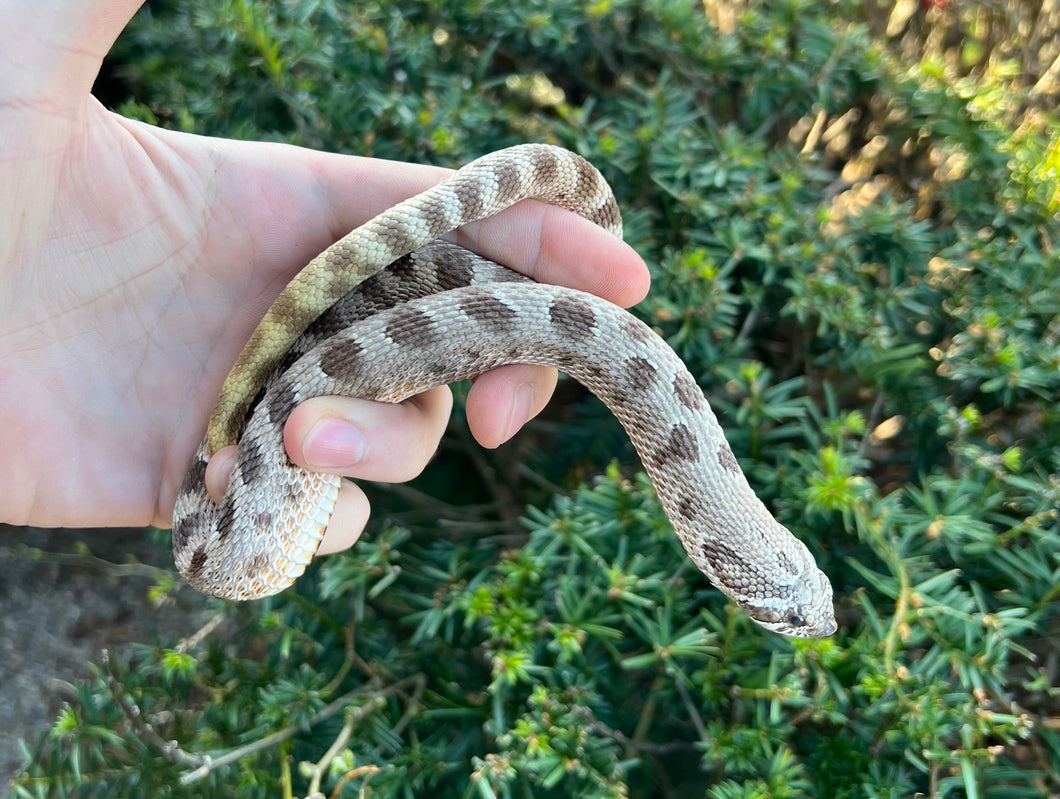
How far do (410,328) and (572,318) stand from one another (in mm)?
470

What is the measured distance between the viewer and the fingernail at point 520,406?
7.57 feet

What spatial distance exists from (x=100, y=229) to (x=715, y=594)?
2.22 meters

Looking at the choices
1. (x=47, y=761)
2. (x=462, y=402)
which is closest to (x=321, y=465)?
(x=462, y=402)

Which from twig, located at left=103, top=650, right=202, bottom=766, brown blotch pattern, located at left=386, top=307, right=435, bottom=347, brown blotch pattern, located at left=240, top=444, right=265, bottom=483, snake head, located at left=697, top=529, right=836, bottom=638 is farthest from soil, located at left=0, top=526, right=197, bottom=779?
snake head, located at left=697, top=529, right=836, bottom=638

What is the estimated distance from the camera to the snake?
85.0 inches

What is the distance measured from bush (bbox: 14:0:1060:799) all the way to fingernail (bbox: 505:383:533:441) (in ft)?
1.00

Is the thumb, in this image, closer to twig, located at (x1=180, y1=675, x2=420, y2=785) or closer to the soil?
twig, located at (x1=180, y1=675, x2=420, y2=785)

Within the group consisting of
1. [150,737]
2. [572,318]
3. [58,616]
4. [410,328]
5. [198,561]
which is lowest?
[58,616]

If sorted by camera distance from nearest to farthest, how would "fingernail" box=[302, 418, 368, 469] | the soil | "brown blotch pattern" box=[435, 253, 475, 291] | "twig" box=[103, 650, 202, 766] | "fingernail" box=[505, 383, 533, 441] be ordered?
"fingernail" box=[302, 418, 368, 469], "twig" box=[103, 650, 202, 766], "fingernail" box=[505, 383, 533, 441], "brown blotch pattern" box=[435, 253, 475, 291], the soil

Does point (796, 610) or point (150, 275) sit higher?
point (796, 610)

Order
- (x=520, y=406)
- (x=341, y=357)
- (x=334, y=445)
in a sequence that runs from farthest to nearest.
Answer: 1. (x=520, y=406)
2. (x=341, y=357)
3. (x=334, y=445)

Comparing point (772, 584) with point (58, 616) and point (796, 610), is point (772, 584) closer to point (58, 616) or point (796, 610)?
point (796, 610)

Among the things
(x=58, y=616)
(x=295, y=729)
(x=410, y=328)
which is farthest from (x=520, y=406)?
(x=58, y=616)

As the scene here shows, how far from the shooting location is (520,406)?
232 centimetres
